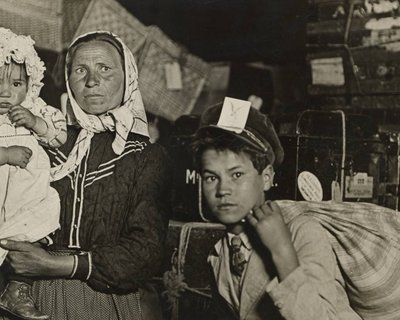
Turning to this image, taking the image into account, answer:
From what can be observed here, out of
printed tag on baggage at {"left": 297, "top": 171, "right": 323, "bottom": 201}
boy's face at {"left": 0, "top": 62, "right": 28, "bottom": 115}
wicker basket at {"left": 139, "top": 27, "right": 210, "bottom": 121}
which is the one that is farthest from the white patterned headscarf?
printed tag on baggage at {"left": 297, "top": 171, "right": 323, "bottom": 201}

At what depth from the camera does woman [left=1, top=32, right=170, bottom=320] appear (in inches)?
52.6

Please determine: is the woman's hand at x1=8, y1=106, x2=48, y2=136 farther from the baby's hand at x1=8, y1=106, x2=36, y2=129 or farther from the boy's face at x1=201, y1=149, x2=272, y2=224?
the boy's face at x1=201, y1=149, x2=272, y2=224

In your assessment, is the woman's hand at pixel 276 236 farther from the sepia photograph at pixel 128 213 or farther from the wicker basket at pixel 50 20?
the wicker basket at pixel 50 20

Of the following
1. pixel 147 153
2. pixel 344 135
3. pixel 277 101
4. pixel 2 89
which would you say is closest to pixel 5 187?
pixel 2 89

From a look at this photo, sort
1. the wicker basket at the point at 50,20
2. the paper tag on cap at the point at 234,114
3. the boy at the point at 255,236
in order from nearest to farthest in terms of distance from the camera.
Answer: the boy at the point at 255,236
the paper tag on cap at the point at 234,114
the wicker basket at the point at 50,20

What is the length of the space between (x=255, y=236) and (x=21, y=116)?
556mm

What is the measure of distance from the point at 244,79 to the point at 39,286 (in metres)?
1.33

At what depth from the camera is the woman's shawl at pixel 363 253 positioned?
4.38ft

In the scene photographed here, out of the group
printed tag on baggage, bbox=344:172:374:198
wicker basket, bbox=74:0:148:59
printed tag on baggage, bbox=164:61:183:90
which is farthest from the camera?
printed tag on baggage, bbox=164:61:183:90

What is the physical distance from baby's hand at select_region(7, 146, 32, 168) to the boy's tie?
0.48m

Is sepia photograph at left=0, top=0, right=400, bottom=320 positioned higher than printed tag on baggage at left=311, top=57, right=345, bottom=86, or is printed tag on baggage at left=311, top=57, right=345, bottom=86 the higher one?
printed tag on baggage at left=311, top=57, right=345, bottom=86

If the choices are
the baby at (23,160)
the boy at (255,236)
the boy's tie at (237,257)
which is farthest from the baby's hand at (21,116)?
the boy's tie at (237,257)

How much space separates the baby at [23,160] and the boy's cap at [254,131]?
35 cm

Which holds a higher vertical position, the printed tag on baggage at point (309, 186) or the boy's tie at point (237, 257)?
the printed tag on baggage at point (309, 186)
